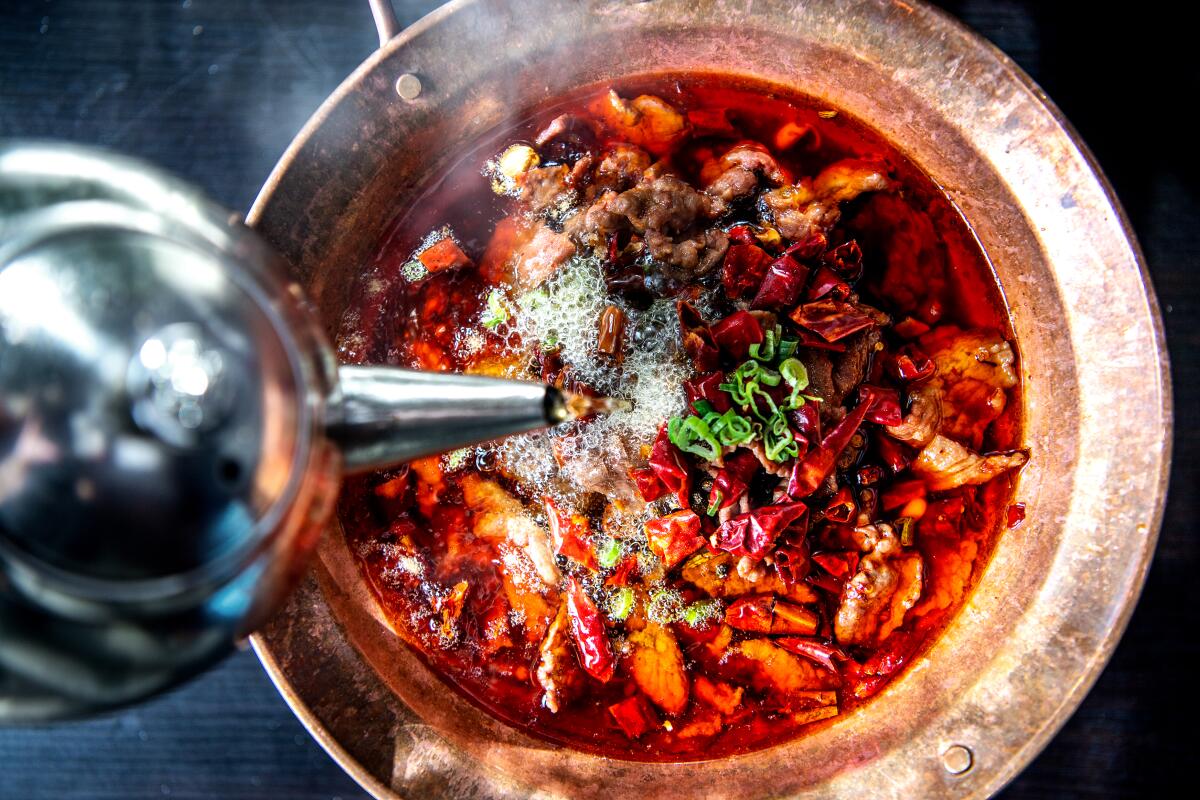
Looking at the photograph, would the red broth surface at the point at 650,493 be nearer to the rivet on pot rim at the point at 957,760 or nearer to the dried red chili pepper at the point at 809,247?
the dried red chili pepper at the point at 809,247

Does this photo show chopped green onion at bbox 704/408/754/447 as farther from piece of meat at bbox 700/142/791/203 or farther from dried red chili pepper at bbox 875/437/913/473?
piece of meat at bbox 700/142/791/203

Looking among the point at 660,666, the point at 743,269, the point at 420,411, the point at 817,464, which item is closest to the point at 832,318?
the point at 743,269

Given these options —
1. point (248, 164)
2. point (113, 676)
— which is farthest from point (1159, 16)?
point (113, 676)

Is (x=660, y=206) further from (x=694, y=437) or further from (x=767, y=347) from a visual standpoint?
(x=694, y=437)

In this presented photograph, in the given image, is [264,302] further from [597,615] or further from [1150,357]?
[1150,357]

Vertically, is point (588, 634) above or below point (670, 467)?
below
